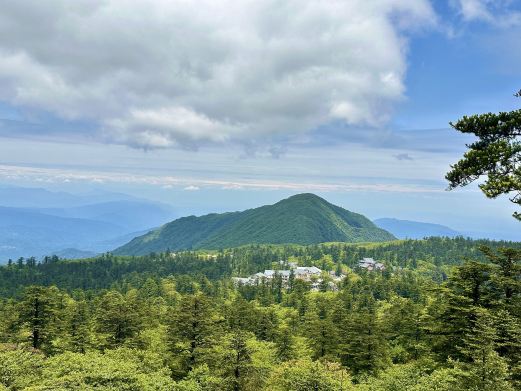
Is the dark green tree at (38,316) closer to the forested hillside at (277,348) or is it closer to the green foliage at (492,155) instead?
the forested hillside at (277,348)

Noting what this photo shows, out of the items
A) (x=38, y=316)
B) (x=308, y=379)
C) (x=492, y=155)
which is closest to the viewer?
(x=492, y=155)

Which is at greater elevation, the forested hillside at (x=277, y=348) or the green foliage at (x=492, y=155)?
the green foliage at (x=492, y=155)

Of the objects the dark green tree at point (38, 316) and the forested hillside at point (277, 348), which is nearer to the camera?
the forested hillside at point (277, 348)

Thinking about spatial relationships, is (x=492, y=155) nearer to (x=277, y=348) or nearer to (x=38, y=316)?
(x=277, y=348)

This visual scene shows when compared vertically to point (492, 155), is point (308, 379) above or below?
below

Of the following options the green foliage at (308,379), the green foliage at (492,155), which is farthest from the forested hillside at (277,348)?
the green foliage at (492,155)

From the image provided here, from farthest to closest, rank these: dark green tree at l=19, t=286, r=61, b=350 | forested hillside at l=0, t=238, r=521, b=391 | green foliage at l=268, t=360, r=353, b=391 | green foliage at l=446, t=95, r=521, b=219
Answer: dark green tree at l=19, t=286, r=61, b=350
green foliage at l=268, t=360, r=353, b=391
forested hillside at l=0, t=238, r=521, b=391
green foliage at l=446, t=95, r=521, b=219

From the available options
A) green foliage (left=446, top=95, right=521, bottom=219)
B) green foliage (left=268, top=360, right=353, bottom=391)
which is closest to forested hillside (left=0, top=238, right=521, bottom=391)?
green foliage (left=268, top=360, right=353, bottom=391)

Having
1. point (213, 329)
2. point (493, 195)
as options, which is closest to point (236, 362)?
point (213, 329)

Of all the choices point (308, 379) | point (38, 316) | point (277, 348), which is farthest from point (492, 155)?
point (38, 316)

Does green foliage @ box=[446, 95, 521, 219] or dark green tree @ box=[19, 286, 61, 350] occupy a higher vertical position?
green foliage @ box=[446, 95, 521, 219]

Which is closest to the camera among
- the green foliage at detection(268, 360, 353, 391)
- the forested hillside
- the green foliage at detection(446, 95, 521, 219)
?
the green foliage at detection(446, 95, 521, 219)

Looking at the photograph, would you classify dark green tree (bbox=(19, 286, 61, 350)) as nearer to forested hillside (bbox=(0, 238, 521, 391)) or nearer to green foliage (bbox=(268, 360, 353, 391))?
forested hillside (bbox=(0, 238, 521, 391))

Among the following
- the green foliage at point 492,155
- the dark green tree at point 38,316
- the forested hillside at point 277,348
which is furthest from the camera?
the dark green tree at point 38,316
